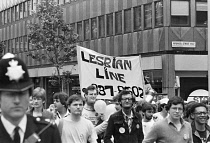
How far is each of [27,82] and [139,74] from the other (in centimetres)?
1347

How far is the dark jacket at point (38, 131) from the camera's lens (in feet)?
11.3

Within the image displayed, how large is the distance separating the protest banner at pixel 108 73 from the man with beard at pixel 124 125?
188 inches

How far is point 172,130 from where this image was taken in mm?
8484

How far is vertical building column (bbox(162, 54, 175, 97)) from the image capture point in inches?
1452

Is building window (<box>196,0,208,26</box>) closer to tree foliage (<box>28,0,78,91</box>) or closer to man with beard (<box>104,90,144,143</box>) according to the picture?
tree foliage (<box>28,0,78,91</box>)

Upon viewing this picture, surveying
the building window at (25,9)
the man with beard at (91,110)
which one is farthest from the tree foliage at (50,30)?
the man with beard at (91,110)

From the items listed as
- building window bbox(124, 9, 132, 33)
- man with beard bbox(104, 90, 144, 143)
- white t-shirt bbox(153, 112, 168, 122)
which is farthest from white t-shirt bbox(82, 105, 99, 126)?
building window bbox(124, 9, 132, 33)

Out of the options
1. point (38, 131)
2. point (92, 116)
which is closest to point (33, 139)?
point (38, 131)

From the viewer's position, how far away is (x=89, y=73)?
52.3ft

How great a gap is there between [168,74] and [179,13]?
382 centimetres

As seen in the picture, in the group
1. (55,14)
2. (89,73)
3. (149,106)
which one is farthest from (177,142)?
(55,14)

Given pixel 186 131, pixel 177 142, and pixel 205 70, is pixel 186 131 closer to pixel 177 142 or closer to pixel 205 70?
pixel 177 142

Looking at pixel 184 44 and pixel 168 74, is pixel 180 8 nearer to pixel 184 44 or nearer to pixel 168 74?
pixel 184 44

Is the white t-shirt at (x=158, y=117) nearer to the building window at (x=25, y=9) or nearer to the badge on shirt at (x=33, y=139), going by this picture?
the badge on shirt at (x=33, y=139)
